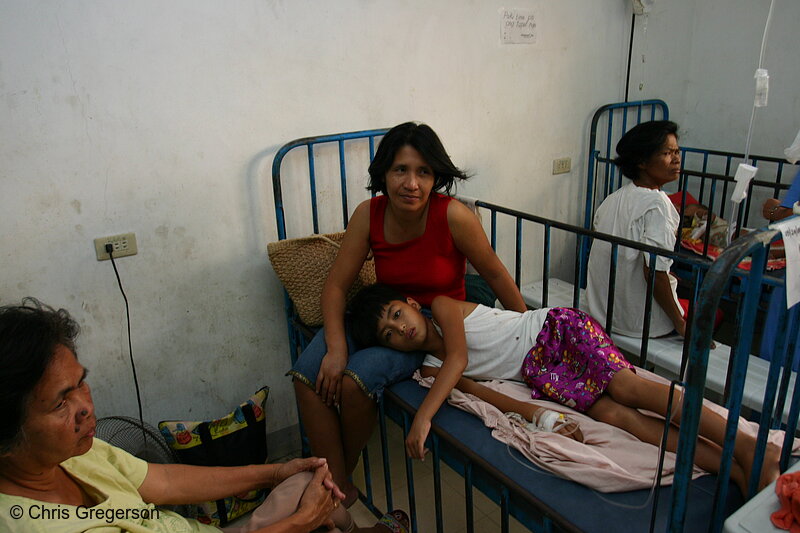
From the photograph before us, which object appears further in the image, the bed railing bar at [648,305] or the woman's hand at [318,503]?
the bed railing bar at [648,305]

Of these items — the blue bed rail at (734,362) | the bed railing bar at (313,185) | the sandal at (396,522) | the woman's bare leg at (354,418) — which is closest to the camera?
the blue bed rail at (734,362)

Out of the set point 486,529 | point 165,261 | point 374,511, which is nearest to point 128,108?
point 165,261

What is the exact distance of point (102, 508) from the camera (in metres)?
Result: 1.15

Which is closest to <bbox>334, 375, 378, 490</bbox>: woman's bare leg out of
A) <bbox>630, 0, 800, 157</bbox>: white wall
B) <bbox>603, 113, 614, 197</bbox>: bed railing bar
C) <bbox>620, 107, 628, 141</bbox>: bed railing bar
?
<bbox>603, 113, 614, 197</bbox>: bed railing bar

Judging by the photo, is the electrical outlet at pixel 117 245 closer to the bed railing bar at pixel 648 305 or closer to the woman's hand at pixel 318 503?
the woman's hand at pixel 318 503

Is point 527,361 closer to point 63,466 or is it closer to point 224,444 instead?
point 224,444

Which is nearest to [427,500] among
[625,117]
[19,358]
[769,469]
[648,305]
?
[648,305]

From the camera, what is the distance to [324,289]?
211cm

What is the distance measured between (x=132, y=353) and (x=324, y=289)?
2.62ft

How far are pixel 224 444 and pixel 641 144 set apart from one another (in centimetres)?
209

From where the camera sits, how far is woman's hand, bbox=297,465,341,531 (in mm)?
1389

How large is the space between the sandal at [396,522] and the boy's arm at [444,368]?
30 cm

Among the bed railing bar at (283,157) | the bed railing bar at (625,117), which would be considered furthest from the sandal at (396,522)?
the bed railing bar at (625,117)

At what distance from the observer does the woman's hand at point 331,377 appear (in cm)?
187
